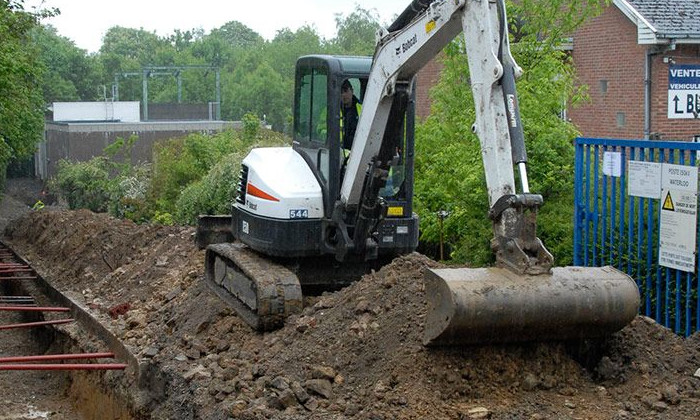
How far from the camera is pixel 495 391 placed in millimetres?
7738

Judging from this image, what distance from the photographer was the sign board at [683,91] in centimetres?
2234

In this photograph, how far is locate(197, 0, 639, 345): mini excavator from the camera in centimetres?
780

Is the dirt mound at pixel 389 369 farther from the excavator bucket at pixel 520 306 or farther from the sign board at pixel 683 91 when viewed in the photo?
the sign board at pixel 683 91

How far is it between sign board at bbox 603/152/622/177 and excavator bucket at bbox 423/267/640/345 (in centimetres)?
297

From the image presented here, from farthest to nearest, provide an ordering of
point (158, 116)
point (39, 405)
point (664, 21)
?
point (158, 116)
point (664, 21)
point (39, 405)

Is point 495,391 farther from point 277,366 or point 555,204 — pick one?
point 555,204

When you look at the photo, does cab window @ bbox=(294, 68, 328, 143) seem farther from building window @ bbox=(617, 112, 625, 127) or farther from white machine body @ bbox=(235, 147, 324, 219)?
building window @ bbox=(617, 112, 625, 127)

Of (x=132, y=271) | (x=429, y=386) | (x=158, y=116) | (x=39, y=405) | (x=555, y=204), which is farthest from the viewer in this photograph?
(x=158, y=116)

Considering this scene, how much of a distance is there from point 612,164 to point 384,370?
14.0 ft

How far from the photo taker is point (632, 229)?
35.8ft

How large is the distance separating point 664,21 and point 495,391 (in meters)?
17.4

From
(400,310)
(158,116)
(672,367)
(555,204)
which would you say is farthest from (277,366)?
(158,116)

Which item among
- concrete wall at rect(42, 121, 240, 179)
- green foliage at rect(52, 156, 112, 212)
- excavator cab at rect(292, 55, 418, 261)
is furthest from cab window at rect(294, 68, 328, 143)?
concrete wall at rect(42, 121, 240, 179)

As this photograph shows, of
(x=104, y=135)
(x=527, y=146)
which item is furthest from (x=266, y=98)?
(x=527, y=146)
